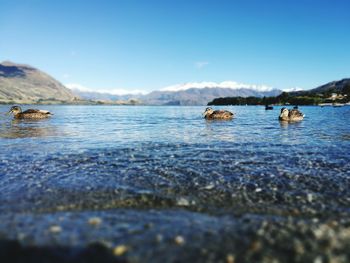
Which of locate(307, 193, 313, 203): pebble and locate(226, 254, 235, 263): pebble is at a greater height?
locate(307, 193, 313, 203): pebble

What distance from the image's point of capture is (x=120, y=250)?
274 inches

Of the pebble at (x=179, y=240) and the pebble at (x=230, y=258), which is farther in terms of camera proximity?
the pebble at (x=179, y=240)

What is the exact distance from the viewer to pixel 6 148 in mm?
21250

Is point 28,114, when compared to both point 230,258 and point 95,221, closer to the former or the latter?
point 95,221

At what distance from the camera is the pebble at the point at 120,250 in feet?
22.4

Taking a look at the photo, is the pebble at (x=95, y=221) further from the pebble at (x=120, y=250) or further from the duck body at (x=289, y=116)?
the duck body at (x=289, y=116)

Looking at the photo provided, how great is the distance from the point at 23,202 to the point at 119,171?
16.1 feet

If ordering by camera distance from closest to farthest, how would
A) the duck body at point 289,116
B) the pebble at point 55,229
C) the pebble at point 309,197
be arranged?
1. the pebble at point 55,229
2. the pebble at point 309,197
3. the duck body at point 289,116

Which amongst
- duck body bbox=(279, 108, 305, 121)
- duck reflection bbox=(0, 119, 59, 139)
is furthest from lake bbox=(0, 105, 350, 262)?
duck body bbox=(279, 108, 305, 121)

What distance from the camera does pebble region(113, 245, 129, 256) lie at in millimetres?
6828

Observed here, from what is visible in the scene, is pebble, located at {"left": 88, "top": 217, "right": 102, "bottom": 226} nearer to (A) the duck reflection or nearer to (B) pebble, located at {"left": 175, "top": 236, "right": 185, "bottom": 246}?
(B) pebble, located at {"left": 175, "top": 236, "right": 185, "bottom": 246}

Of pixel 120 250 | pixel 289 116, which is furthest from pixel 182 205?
pixel 289 116

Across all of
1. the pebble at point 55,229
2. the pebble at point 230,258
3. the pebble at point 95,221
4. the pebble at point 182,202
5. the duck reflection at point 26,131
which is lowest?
the duck reflection at point 26,131

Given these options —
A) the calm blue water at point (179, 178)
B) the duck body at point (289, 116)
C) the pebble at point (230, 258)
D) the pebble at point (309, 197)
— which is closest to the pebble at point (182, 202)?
the calm blue water at point (179, 178)
